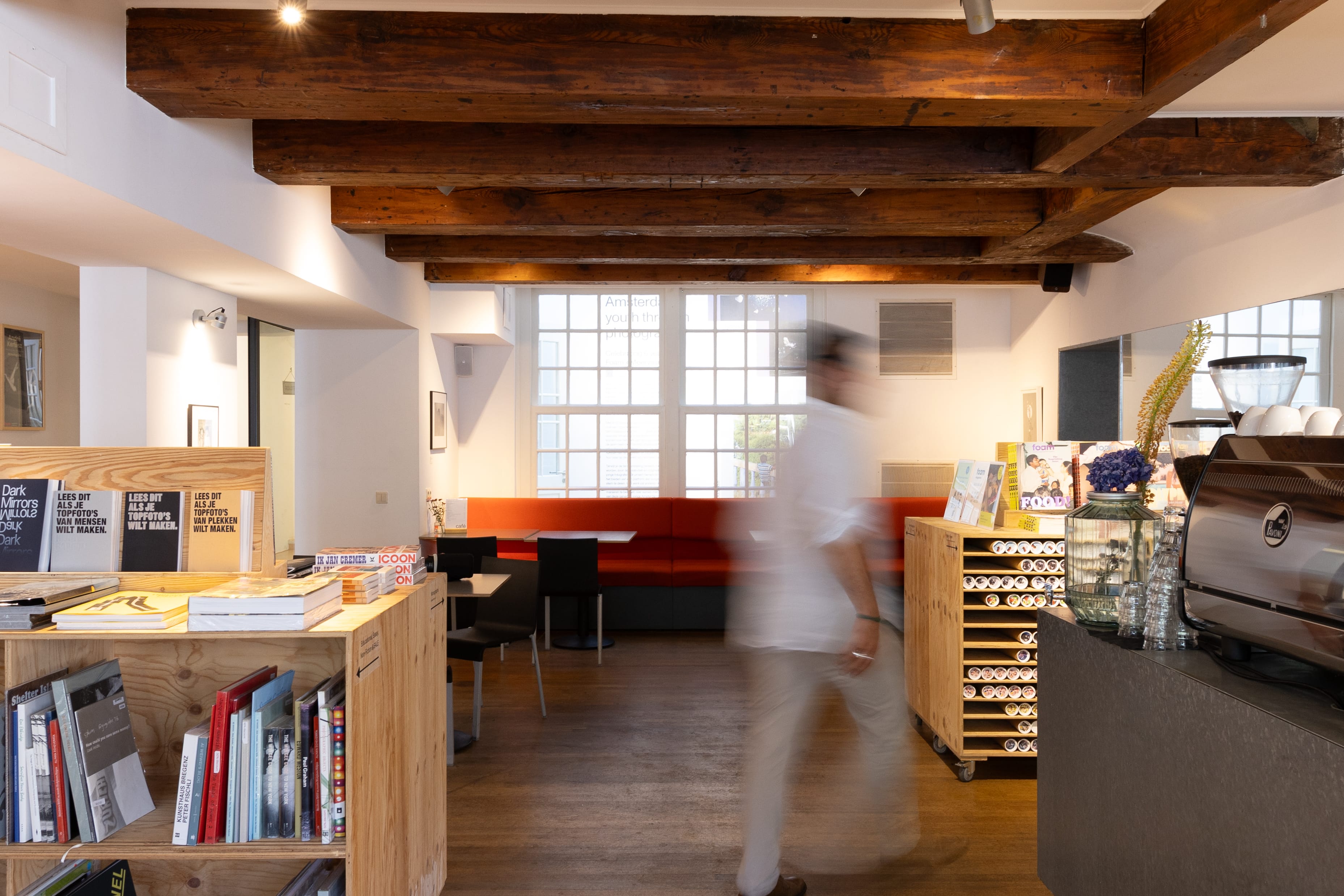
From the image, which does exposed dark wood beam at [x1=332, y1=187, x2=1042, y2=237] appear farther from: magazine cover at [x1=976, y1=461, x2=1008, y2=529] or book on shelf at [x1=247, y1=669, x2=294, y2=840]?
book on shelf at [x1=247, y1=669, x2=294, y2=840]

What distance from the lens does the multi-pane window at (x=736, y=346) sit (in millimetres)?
8336

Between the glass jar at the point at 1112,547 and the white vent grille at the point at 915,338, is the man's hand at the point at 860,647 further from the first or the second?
the white vent grille at the point at 915,338

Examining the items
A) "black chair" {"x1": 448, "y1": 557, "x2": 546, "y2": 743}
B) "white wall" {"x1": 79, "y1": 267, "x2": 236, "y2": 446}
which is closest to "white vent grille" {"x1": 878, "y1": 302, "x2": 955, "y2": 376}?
"black chair" {"x1": 448, "y1": 557, "x2": 546, "y2": 743}

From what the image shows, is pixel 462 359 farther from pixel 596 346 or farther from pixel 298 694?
pixel 298 694

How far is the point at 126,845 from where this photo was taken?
6.60 ft

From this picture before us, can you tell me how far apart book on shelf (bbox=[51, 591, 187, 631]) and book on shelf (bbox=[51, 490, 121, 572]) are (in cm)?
23

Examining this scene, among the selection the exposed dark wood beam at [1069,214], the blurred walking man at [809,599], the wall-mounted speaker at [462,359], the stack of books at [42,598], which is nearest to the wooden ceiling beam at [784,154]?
the exposed dark wood beam at [1069,214]

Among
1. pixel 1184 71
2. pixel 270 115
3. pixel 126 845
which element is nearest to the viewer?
pixel 126 845

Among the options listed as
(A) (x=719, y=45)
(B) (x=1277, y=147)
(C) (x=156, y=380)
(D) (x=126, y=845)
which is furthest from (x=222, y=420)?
(B) (x=1277, y=147)

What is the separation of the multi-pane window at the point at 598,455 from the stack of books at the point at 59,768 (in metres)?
6.31

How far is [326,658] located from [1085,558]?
6.83 ft

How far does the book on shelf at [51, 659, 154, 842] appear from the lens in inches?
79.7

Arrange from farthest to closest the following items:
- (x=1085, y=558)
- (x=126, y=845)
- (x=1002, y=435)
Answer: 1. (x=1002, y=435)
2. (x=1085, y=558)
3. (x=126, y=845)

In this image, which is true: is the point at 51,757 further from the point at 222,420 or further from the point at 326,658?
the point at 222,420
